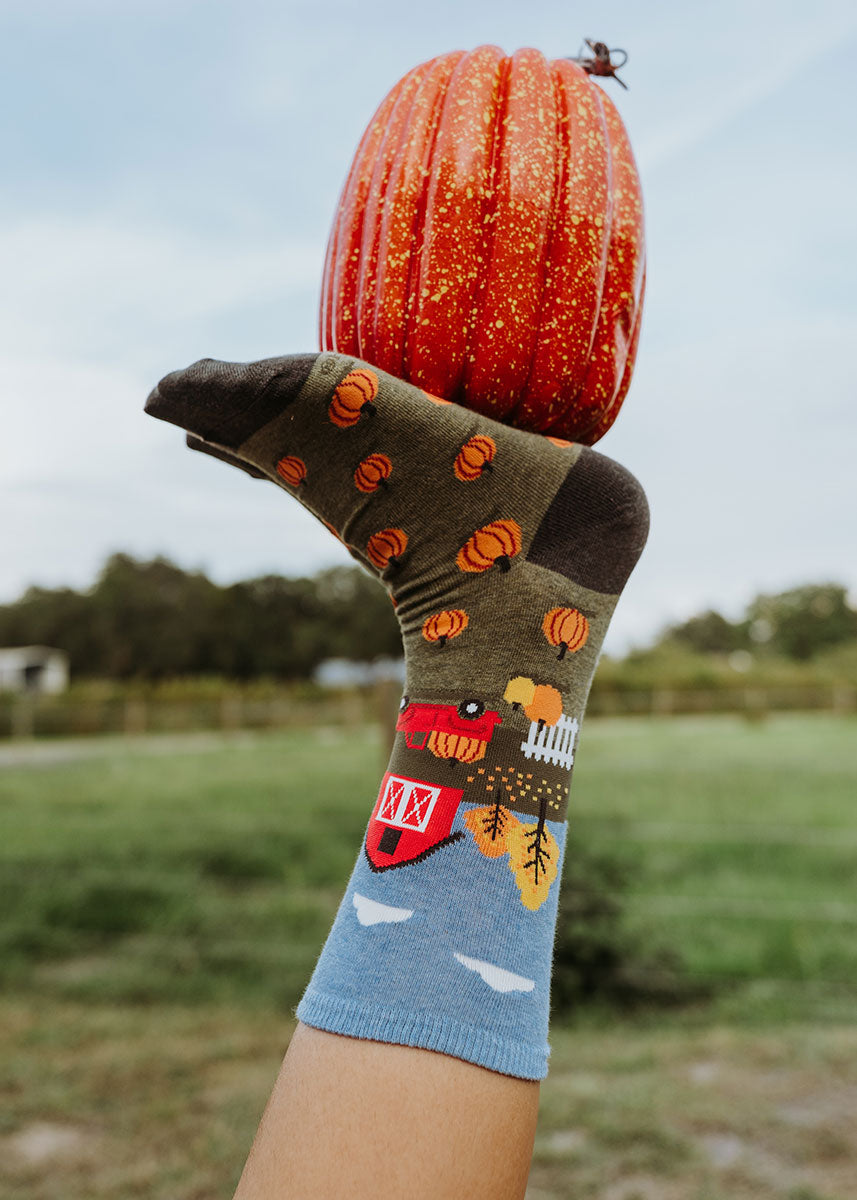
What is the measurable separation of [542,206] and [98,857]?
17.3 feet

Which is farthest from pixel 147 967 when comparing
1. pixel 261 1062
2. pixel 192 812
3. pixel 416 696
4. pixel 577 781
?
pixel 416 696

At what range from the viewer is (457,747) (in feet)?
2.51

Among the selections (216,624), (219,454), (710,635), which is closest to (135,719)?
(710,635)

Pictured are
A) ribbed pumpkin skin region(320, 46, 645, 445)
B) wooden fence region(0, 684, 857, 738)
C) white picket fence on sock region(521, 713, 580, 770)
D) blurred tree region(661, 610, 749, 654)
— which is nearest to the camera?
white picket fence on sock region(521, 713, 580, 770)

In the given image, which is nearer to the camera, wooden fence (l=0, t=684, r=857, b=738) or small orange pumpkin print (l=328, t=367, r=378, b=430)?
small orange pumpkin print (l=328, t=367, r=378, b=430)

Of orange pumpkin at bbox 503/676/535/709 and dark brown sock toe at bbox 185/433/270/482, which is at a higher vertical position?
dark brown sock toe at bbox 185/433/270/482

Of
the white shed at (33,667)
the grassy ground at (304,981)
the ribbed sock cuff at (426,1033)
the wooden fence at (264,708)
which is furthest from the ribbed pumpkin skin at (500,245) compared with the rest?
the white shed at (33,667)

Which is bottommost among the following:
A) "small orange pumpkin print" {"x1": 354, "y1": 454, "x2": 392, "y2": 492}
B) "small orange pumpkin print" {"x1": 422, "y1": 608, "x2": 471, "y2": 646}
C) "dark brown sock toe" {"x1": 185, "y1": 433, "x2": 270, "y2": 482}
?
"small orange pumpkin print" {"x1": 422, "y1": 608, "x2": 471, "y2": 646}

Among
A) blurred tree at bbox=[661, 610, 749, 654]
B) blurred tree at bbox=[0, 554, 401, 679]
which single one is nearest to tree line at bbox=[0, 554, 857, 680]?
blurred tree at bbox=[0, 554, 401, 679]

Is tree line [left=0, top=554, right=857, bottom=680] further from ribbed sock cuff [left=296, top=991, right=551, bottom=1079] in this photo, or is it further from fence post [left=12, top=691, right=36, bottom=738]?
ribbed sock cuff [left=296, top=991, right=551, bottom=1079]

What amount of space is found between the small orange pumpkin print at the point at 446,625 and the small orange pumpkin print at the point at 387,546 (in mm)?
69

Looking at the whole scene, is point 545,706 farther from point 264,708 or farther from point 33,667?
point 33,667

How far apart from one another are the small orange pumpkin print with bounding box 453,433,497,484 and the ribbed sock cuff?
0.41m

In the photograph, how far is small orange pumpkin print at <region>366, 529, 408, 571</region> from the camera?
0.85m
